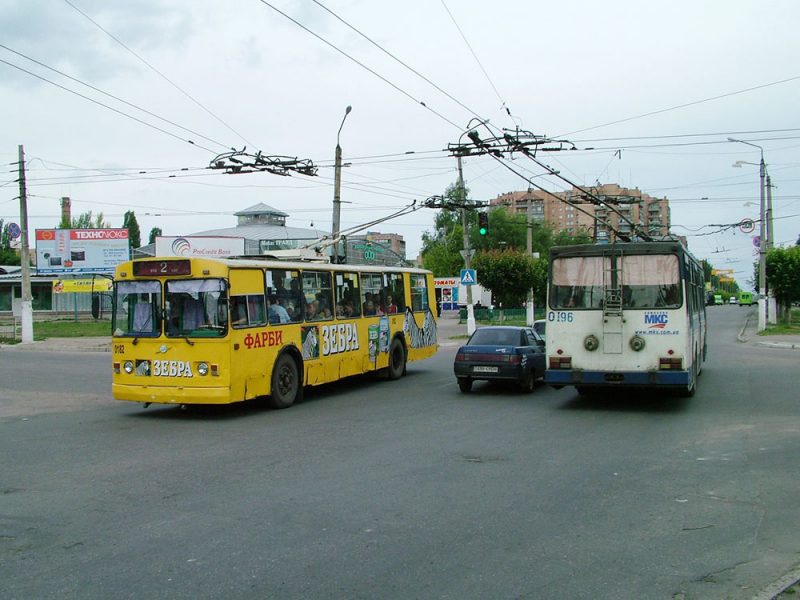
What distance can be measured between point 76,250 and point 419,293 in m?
42.1

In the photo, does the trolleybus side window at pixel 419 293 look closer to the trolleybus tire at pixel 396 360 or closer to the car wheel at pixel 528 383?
the trolleybus tire at pixel 396 360

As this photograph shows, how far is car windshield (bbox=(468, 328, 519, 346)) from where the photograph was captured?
1681 centimetres

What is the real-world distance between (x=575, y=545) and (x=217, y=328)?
26.5 feet

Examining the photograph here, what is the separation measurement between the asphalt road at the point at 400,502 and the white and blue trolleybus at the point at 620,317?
712 millimetres

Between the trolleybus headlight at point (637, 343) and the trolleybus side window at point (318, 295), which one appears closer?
the trolleybus headlight at point (637, 343)

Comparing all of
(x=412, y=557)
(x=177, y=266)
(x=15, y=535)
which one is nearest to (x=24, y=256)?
(x=177, y=266)

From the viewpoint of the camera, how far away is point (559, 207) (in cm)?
15550

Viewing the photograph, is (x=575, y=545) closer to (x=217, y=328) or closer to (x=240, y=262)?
(x=217, y=328)

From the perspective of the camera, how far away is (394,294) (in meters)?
19.7

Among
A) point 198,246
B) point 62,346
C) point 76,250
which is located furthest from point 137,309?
point 76,250

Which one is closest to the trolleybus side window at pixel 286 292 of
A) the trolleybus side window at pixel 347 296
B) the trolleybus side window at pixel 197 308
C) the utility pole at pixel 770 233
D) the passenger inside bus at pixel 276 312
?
the passenger inside bus at pixel 276 312

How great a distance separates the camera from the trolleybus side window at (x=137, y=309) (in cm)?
1305

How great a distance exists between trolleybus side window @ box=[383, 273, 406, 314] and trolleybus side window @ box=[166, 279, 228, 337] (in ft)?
22.3

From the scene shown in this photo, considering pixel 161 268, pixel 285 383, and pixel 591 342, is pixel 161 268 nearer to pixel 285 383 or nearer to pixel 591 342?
pixel 285 383
